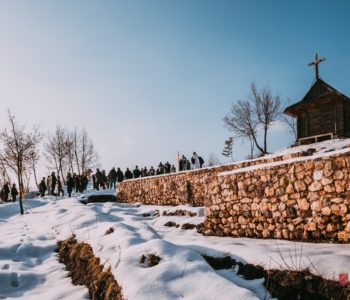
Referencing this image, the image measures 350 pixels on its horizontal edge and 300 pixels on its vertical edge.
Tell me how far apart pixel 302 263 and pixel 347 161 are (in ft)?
7.73

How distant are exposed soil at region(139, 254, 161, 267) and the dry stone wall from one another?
334 centimetres

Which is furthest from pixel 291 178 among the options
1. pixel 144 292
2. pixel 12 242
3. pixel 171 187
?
pixel 171 187

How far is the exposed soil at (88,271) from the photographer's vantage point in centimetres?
391

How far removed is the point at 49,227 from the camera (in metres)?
10.4

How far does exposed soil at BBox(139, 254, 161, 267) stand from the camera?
4172mm

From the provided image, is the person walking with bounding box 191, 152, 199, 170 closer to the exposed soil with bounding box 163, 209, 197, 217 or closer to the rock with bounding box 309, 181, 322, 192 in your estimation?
the exposed soil with bounding box 163, 209, 197, 217

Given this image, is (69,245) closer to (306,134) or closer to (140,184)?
(140,184)

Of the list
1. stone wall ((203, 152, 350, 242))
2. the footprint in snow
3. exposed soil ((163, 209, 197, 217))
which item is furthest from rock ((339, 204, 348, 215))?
exposed soil ((163, 209, 197, 217))

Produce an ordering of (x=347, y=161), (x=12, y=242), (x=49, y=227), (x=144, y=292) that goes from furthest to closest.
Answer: (x=49, y=227) → (x=12, y=242) → (x=347, y=161) → (x=144, y=292)

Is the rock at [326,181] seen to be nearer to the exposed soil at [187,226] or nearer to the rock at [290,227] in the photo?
the rock at [290,227]

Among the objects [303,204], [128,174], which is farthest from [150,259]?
[128,174]

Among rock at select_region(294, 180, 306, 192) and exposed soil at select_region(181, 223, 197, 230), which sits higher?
rock at select_region(294, 180, 306, 192)

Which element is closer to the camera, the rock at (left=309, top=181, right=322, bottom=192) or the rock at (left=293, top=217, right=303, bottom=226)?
the rock at (left=309, top=181, right=322, bottom=192)

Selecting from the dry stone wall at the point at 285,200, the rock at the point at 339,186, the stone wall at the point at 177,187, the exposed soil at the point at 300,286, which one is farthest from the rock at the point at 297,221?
the stone wall at the point at 177,187
